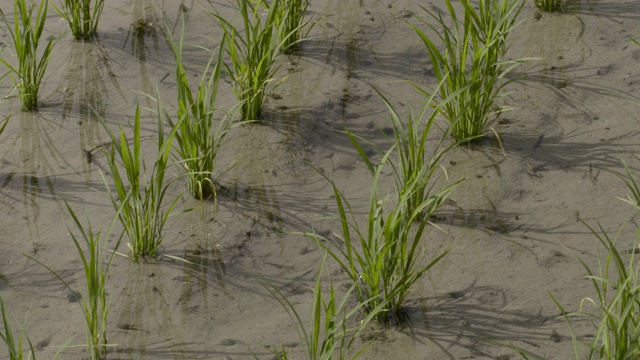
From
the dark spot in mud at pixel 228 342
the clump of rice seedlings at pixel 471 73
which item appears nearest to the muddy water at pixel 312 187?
the dark spot in mud at pixel 228 342

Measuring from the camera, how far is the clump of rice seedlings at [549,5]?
13.7ft

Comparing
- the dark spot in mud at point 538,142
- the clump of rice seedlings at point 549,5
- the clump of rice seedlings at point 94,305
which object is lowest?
the clump of rice seedlings at point 94,305

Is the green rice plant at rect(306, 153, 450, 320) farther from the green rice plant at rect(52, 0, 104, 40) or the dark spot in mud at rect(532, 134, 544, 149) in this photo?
the green rice plant at rect(52, 0, 104, 40)

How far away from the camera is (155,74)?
3850 mm

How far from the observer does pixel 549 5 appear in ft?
13.7

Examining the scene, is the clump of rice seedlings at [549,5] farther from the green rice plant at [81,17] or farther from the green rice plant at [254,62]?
the green rice plant at [81,17]

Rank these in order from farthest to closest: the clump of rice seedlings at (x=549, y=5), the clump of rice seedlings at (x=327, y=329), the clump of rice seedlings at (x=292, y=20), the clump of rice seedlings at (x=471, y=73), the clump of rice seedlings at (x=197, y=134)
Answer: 1. the clump of rice seedlings at (x=549, y=5)
2. the clump of rice seedlings at (x=292, y=20)
3. the clump of rice seedlings at (x=471, y=73)
4. the clump of rice seedlings at (x=197, y=134)
5. the clump of rice seedlings at (x=327, y=329)

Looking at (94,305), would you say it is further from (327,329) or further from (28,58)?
(28,58)

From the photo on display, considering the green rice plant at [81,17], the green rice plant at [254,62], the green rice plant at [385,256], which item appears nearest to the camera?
the green rice plant at [385,256]

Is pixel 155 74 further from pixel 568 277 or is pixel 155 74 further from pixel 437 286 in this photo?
pixel 568 277

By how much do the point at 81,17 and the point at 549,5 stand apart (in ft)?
6.17

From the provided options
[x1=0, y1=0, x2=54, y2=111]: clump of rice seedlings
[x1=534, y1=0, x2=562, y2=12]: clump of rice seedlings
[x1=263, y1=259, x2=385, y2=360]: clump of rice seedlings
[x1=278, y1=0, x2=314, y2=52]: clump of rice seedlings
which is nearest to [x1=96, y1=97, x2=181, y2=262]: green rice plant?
[x1=263, y1=259, x2=385, y2=360]: clump of rice seedlings

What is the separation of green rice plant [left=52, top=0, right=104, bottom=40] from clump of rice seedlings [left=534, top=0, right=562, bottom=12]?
5.79ft

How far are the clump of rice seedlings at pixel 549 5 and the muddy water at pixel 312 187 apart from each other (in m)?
0.04
